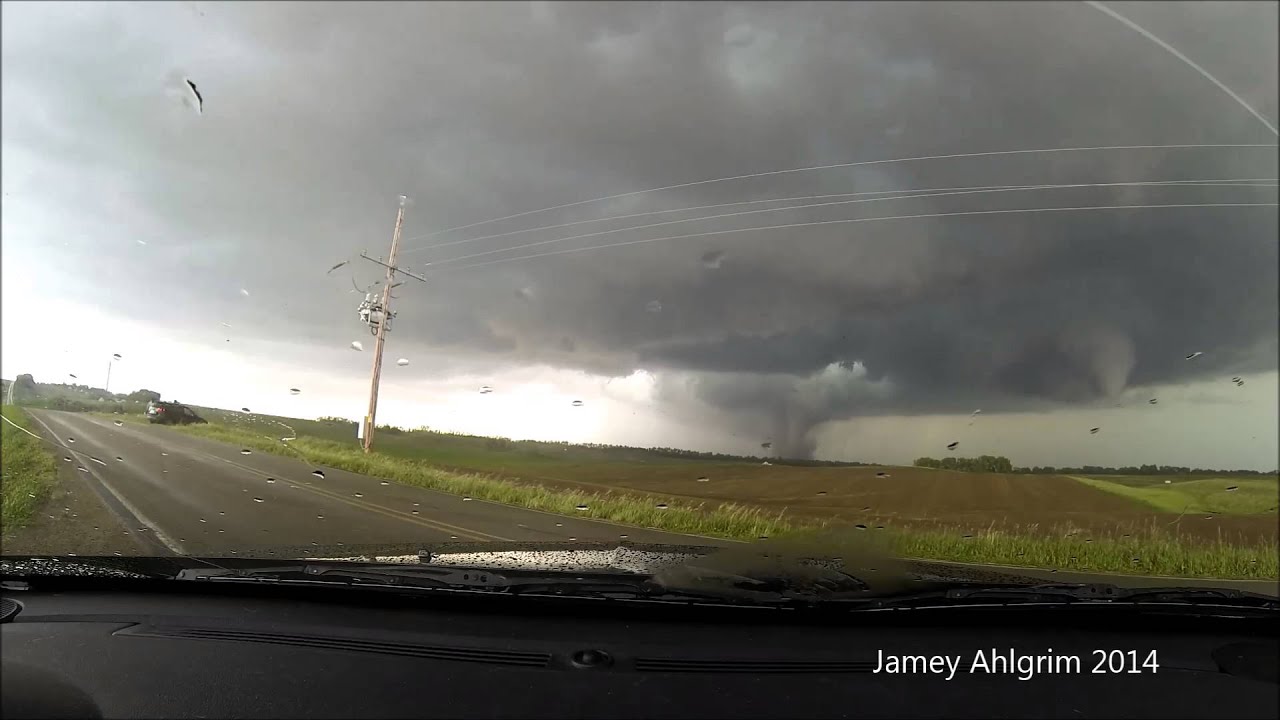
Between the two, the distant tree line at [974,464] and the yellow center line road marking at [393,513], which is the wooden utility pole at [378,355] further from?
the distant tree line at [974,464]

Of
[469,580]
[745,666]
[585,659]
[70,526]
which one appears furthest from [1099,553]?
[70,526]

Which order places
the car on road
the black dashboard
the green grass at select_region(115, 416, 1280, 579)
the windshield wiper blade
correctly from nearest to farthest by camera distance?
the black dashboard < the windshield wiper blade < the green grass at select_region(115, 416, 1280, 579) < the car on road

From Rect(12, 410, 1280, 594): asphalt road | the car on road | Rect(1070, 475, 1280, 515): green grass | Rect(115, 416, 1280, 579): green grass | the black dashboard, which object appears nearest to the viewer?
the black dashboard

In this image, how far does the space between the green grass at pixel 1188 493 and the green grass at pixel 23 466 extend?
9532 millimetres

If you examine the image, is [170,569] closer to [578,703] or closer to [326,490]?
[326,490]

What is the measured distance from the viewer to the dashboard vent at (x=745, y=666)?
340cm

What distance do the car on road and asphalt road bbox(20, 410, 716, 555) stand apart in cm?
12

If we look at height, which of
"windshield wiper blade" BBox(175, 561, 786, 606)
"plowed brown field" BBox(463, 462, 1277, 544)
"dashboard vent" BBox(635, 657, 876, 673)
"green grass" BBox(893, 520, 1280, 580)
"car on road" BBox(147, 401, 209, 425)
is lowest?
"dashboard vent" BBox(635, 657, 876, 673)

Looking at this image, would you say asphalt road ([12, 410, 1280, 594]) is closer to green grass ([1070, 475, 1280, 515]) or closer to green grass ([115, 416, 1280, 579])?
green grass ([115, 416, 1280, 579])

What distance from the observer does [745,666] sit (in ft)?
11.3

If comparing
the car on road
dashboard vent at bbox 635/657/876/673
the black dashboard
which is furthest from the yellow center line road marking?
dashboard vent at bbox 635/657/876/673

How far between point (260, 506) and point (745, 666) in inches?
178

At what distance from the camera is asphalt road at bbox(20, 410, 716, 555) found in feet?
17.6

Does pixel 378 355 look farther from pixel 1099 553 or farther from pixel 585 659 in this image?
pixel 1099 553
